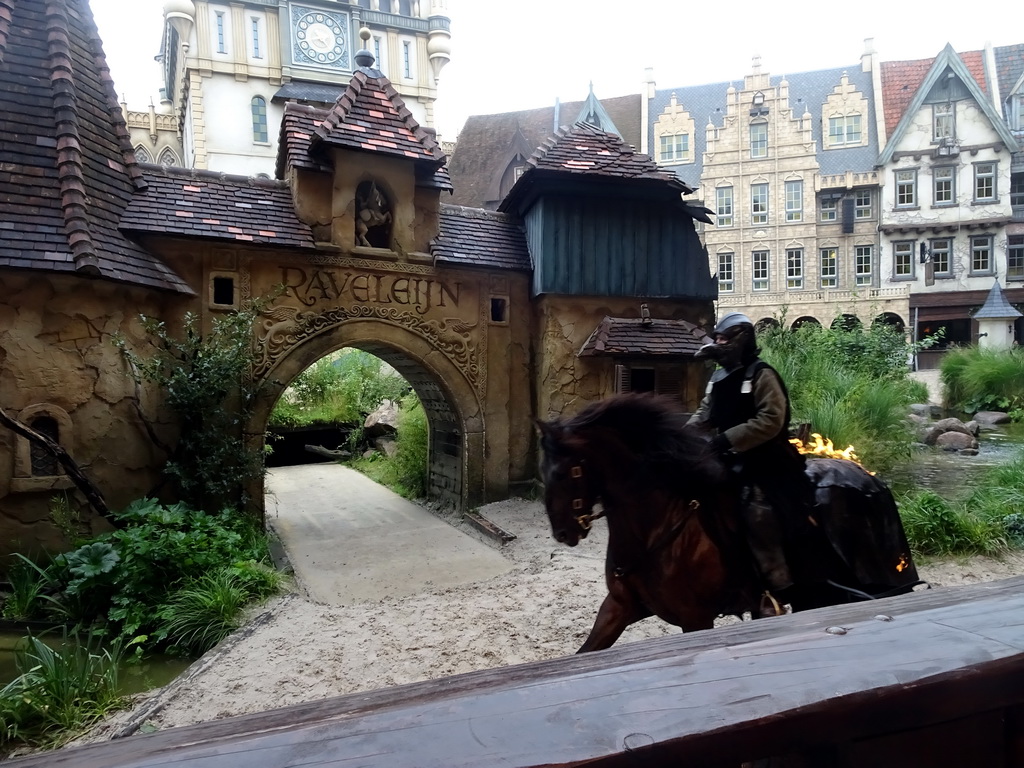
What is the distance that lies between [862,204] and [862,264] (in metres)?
2.76

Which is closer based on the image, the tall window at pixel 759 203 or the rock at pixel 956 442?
the rock at pixel 956 442

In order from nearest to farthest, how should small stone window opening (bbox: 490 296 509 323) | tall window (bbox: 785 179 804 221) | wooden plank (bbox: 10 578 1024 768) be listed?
1. wooden plank (bbox: 10 578 1024 768)
2. small stone window opening (bbox: 490 296 509 323)
3. tall window (bbox: 785 179 804 221)

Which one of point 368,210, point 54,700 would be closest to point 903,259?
point 368,210

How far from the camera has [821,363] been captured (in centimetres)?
1267

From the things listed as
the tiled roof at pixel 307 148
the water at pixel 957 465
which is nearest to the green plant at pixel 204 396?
the tiled roof at pixel 307 148

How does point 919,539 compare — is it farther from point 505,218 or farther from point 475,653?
point 505,218

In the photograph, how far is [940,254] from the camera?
26.9m

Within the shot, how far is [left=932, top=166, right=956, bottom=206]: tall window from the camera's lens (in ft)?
88.2

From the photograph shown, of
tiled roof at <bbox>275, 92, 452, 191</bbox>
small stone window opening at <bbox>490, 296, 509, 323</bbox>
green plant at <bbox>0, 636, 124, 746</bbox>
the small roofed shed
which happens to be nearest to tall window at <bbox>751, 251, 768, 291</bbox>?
the small roofed shed

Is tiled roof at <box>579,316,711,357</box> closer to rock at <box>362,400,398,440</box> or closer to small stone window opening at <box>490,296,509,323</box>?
small stone window opening at <box>490,296,509,323</box>

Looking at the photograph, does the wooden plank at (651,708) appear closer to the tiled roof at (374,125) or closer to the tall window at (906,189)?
the tiled roof at (374,125)

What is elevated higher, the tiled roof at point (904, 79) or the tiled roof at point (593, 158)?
the tiled roof at point (904, 79)

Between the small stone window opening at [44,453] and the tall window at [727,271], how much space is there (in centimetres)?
2718

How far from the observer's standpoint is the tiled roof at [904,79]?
27.9m
